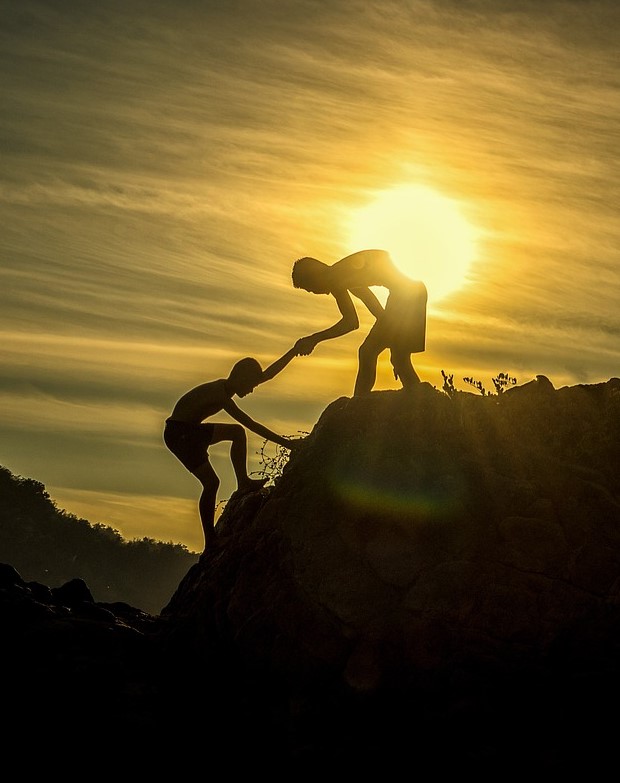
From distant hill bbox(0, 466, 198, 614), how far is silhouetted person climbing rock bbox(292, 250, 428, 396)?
57364mm

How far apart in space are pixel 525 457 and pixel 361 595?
9.81ft

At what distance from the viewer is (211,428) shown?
15961mm

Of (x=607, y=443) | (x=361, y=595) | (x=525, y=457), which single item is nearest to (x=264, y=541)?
(x=361, y=595)

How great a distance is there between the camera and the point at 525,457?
47.2 feet

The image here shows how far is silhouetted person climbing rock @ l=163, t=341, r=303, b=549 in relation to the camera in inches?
625

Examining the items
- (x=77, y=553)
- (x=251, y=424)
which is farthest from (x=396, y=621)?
(x=77, y=553)

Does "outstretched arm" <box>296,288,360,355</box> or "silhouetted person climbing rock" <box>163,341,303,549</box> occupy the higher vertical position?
"outstretched arm" <box>296,288,360,355</box>

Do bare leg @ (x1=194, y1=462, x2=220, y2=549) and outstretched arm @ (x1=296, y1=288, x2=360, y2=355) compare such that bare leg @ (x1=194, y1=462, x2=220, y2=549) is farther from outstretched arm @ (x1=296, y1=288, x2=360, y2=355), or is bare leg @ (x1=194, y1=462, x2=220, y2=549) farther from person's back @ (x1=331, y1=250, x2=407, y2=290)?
person's back @ (x1=331, y1=250, x2=407, y2=290)

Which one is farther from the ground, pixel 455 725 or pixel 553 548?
pixel 553 548

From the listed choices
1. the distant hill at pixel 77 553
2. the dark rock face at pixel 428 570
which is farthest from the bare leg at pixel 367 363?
the distant hill at pixel 77 553

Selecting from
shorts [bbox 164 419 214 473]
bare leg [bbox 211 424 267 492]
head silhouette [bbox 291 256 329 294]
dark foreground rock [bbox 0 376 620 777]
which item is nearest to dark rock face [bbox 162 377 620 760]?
dark foreground rock [bbox 0 376 620 777]

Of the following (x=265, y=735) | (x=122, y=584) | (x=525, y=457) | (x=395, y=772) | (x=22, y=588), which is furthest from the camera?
(x=122, y=584)

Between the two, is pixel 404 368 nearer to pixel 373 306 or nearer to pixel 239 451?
pixel 373 306

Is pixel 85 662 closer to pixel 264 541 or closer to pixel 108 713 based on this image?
pixel 108 713
